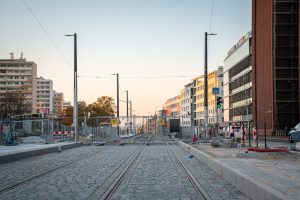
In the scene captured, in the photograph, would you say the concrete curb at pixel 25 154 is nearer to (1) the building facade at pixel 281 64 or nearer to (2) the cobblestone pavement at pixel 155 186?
(2) the cobblestone pavement at pixel 155 186

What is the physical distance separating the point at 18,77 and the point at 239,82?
98652mm

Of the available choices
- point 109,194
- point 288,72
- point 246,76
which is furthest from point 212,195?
point 246,76

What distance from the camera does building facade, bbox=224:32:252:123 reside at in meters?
90.2

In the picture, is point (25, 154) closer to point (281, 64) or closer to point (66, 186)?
point (66, 186)

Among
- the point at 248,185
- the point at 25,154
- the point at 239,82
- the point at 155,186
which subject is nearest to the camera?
the point at 248,185

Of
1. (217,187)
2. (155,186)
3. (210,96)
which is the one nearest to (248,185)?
(217,187)

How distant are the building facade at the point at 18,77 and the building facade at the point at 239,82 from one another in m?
84.2

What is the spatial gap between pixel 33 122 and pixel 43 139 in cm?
179

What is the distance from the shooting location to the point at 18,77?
16862 centimetres

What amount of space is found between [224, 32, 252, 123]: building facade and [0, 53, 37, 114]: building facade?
8417 centimetres

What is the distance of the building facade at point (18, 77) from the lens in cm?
16725

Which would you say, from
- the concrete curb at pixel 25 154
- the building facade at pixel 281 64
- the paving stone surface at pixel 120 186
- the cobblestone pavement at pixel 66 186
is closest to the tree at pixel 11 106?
the building facade at pixel 281 64

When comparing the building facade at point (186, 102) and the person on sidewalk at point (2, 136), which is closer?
the person on sidewalk at point (2, 136)

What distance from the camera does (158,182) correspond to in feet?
38.2
